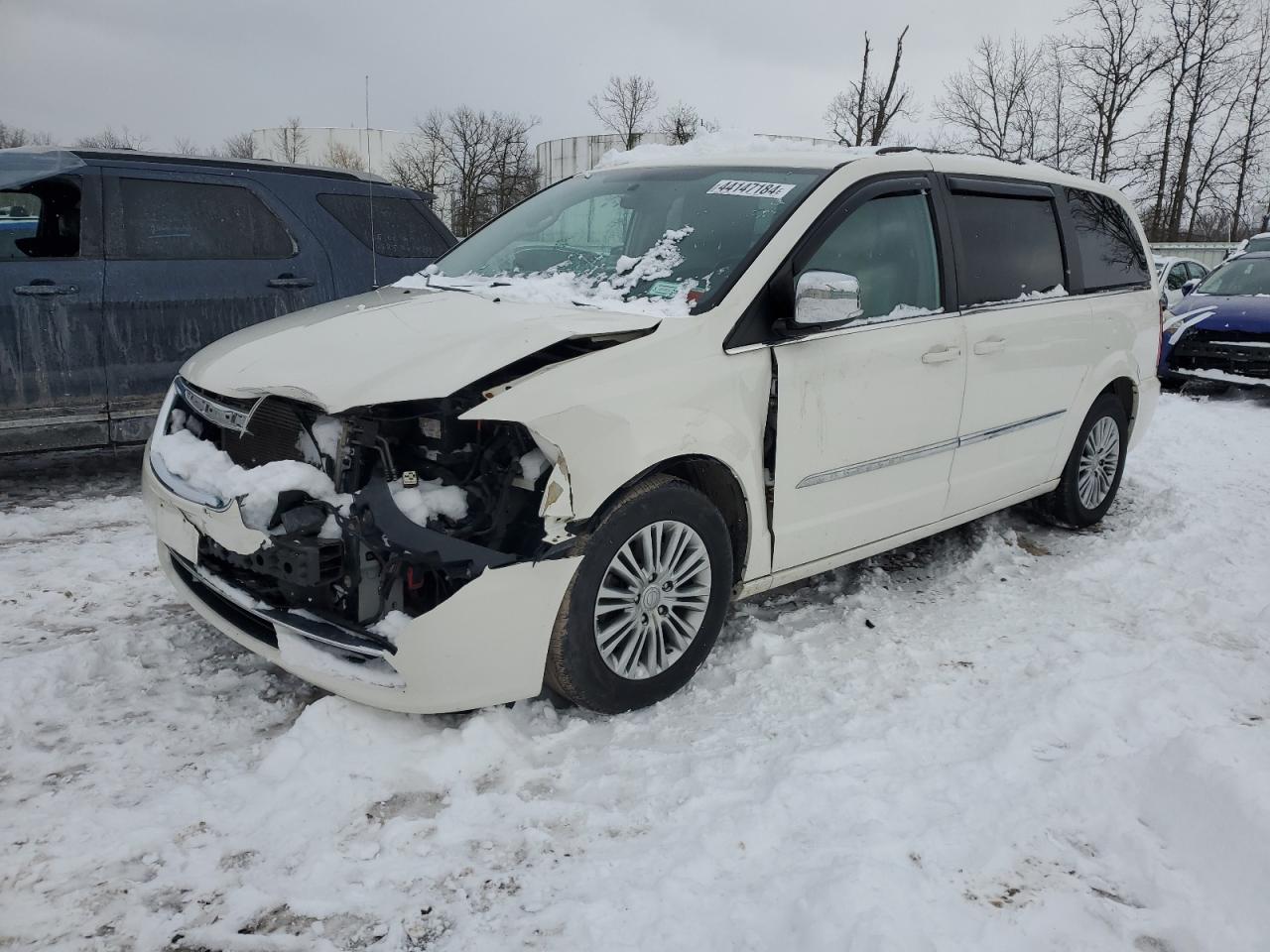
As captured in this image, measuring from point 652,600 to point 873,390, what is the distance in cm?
125

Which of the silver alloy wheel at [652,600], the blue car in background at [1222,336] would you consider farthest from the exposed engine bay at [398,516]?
the blue car in background at [1222,336]

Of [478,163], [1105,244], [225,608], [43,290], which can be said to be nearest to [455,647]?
[225,608]

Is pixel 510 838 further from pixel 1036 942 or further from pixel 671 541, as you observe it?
pixel 1036 942

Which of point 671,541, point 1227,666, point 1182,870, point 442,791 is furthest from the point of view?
point 1227,666

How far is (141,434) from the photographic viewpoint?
17.0 ft

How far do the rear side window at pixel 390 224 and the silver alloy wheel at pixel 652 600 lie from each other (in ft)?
12.5

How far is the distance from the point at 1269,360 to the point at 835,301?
8.41 meters

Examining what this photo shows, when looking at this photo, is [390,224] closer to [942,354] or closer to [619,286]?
[619,286]

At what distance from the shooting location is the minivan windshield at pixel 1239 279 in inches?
415

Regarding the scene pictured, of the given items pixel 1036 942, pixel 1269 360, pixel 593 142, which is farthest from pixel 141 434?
pixel 593 142

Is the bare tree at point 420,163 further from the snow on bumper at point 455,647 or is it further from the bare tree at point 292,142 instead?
the snow on bumper at point 455,647

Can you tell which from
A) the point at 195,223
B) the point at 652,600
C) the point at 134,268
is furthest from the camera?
the point at 195,223

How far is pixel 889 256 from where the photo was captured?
12.3 ft

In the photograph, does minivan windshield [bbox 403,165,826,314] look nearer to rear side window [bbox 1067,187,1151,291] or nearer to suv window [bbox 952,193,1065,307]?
suv window [bbox 952,193,1065,307]
